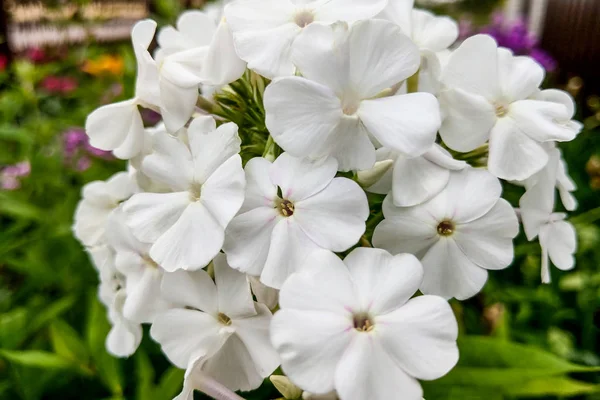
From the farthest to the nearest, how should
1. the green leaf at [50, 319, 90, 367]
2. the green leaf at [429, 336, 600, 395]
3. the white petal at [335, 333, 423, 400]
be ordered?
the green leaf at [50, 319, 90, 367] → the green leaf at [429, 336, 600, 395] → the white petal at [335, 333, 423, 400]

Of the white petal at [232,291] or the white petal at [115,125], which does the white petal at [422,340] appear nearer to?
the white petal at [232,291]

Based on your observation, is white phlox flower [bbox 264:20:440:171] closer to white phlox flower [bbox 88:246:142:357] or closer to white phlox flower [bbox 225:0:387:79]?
white phlox flower [bbox 225:0:387:79]

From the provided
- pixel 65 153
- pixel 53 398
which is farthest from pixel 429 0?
pixel 53 398

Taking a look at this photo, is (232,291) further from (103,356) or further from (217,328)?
(103,356)

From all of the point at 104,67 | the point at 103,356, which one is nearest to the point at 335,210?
the point at 103,356

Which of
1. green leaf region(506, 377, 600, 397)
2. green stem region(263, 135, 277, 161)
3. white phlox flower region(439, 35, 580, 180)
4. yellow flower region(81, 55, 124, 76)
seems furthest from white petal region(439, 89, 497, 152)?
yellow flower region(81, 55, 124, 76)

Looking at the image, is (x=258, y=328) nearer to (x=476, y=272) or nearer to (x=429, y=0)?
(x=476, y=272)
